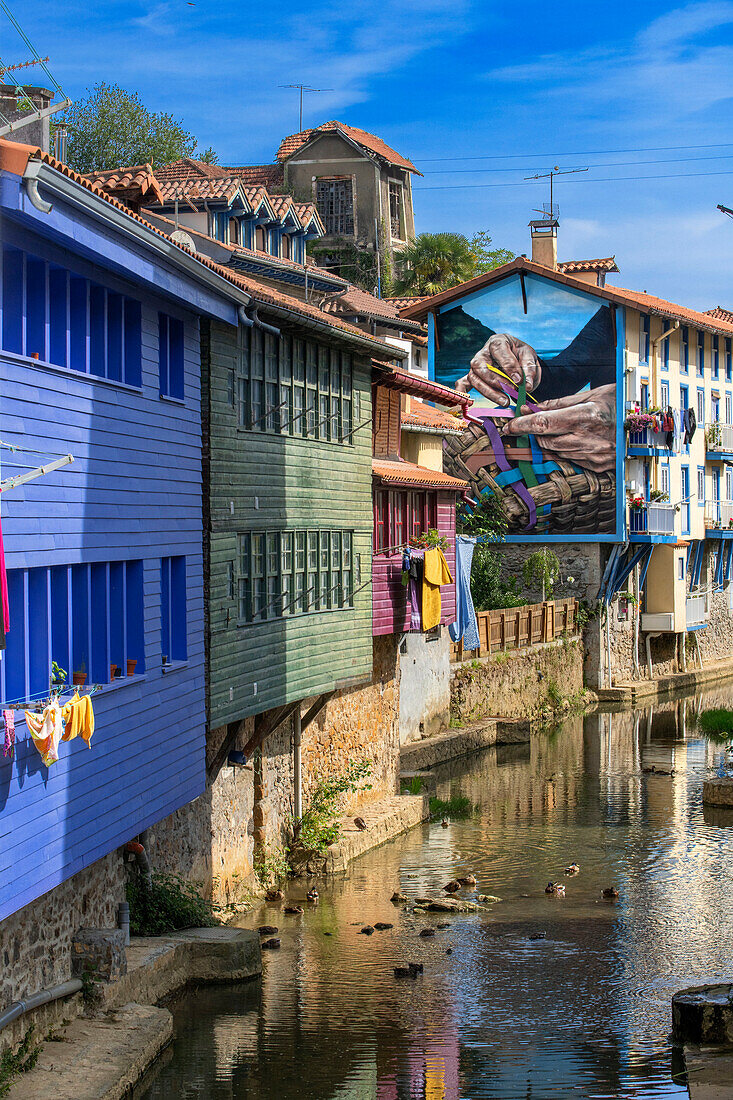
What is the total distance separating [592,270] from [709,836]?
30.3 m

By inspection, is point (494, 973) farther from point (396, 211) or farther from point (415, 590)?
point (396, 211)

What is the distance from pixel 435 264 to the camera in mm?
61688

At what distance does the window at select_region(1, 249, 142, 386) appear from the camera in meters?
12.4

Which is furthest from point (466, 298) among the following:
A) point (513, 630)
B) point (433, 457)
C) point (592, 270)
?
point (433, 457)

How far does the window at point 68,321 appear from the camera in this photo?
12.4 m

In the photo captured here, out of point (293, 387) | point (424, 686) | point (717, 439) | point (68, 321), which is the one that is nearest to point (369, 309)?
point (424, 686)

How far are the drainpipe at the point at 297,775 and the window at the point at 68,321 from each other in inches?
349

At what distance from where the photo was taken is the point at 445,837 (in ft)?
88.6

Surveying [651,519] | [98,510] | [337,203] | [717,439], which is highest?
[337,203]

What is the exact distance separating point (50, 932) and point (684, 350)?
44269 millimetres

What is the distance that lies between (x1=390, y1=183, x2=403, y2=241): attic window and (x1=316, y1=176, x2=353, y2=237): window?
3025 mm

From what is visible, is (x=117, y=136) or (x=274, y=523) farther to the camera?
(x=117, y=136)

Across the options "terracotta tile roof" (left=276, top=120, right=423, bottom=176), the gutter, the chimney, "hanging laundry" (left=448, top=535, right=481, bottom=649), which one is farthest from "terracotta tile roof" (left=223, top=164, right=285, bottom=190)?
the gutter

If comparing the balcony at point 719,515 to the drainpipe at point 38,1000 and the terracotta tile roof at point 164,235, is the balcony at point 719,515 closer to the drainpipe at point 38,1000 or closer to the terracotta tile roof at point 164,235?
the terracotta tile roof at point 164,235
